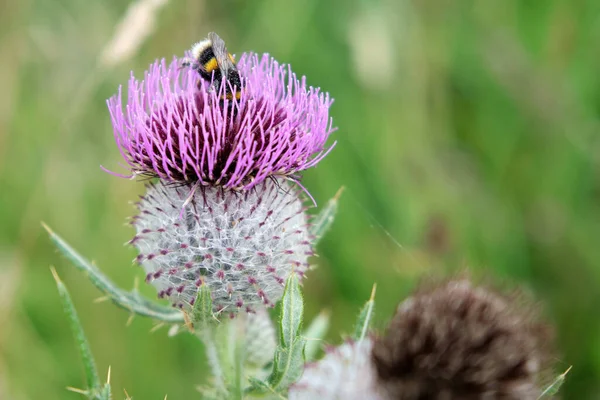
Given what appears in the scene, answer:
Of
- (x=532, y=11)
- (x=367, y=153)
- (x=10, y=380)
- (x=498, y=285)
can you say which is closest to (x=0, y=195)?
(x=10, y=380)

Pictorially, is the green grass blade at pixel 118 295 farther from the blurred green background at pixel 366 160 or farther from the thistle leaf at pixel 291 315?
the blurred green background at pixel 366 160

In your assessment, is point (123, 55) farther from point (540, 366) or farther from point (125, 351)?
point (540, 366)

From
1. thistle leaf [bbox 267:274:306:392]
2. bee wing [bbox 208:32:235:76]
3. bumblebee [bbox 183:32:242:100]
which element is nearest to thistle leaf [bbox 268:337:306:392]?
thistle leaf [bbox 267:274:306:392]

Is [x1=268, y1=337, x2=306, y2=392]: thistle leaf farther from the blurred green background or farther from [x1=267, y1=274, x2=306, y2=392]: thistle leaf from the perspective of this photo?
the blurred green background

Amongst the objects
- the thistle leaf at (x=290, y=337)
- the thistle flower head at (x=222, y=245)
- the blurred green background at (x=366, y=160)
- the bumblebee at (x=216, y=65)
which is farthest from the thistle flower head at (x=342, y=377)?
the blurred green background at (x=366, y=160)

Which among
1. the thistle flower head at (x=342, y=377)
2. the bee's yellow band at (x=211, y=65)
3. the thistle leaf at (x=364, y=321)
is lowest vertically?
the thistle flower head at (x=342, y=377)

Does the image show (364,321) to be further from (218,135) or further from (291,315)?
(218,135)

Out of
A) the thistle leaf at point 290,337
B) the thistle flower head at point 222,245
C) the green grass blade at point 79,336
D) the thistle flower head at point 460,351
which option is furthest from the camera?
the thistle flower head at point 222,245
